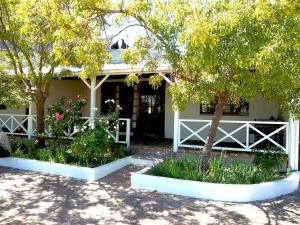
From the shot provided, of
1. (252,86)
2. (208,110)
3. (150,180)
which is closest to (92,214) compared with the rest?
(150,180)

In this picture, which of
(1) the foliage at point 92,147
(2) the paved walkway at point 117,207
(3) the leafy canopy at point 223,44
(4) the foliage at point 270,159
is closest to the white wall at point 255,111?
(4) the foliage at point 270,159

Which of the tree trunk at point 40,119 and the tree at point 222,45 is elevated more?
the tree at point 222,45

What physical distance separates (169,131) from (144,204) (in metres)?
7.75

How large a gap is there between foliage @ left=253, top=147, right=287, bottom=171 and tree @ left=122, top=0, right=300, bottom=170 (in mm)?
1484

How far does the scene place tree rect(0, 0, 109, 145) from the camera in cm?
653

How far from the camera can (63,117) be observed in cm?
1030

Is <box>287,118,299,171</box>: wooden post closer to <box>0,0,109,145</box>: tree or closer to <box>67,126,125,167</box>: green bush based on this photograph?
<box>67,126,125,167</box>: green bush

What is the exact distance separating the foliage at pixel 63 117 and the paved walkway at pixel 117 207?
8.40ft

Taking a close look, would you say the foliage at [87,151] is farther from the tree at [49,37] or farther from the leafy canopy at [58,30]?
the leafy canopy at [58,30]

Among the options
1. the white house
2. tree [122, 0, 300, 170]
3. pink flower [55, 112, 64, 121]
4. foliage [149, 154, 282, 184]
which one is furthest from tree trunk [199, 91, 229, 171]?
pink flower [55, 112, 64, 121]

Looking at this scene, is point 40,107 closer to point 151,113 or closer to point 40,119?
point 40,119

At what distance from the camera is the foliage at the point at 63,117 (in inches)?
399

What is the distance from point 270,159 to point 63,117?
6.04 metres

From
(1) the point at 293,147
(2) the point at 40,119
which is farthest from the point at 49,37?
(1) the point at 293,147
